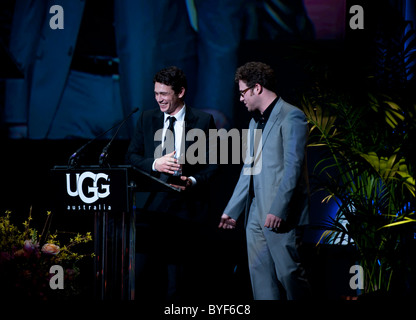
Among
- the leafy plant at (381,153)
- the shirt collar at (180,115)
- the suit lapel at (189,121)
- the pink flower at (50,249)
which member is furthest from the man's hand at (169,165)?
the leafy plant at (381,153)

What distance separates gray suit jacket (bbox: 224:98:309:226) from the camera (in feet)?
10.4

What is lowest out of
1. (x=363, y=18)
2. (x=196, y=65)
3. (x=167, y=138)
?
(x=167, y=138)

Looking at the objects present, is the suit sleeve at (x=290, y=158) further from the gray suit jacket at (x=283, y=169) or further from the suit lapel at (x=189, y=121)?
the suit lapel at (x=189, y=121)

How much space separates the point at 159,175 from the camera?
3.48 meters

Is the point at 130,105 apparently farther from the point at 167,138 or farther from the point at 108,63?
the point at 167,138

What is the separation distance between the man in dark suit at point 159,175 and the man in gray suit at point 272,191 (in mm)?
317

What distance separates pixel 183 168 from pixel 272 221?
86cm

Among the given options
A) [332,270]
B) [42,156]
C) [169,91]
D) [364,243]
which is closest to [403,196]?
[364,243]

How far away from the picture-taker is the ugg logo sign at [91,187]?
287 centimetres

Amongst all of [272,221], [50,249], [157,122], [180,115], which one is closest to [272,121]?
[272,221]

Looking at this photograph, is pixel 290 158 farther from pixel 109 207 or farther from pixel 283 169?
pixel 109 207

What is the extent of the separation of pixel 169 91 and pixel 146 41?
1.27 m

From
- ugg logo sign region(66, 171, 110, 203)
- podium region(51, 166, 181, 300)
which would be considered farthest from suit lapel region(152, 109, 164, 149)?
ugg logo sign region(66, 171, 110, 203)

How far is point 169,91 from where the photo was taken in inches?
144
